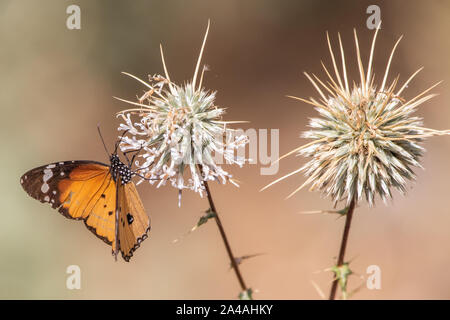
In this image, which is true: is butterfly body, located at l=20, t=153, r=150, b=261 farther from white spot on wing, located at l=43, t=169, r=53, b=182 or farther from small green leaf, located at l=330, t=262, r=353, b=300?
small green leaf, located at l=330, t=262, r=353, b=300

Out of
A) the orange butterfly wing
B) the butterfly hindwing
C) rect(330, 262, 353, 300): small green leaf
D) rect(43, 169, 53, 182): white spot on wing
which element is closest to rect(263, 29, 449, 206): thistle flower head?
rect(330, 262, 353, 300): small green leaf

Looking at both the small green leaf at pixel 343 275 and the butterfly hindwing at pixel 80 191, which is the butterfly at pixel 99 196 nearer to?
the butterfly hindwing at pixel 80 191

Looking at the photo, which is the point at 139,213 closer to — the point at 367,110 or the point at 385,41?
the point at 367,110

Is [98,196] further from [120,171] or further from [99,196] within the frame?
[120,171]

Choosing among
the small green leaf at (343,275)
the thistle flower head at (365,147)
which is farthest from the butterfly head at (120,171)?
the small green leaf at (343,275)

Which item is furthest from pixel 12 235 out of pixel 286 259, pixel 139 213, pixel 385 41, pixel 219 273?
pixel 385 41

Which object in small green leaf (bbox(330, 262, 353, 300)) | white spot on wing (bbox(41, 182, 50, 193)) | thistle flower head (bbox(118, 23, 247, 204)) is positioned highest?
→ thistle flower head (bbox(118, 23, 247, 204))

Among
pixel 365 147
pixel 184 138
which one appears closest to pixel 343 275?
pixel 365 147
